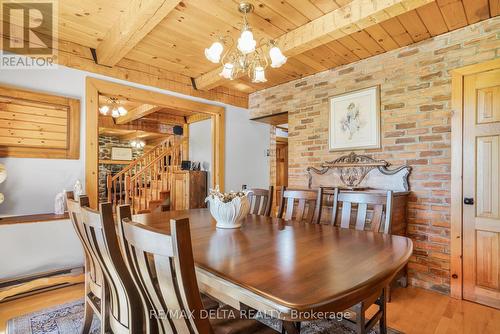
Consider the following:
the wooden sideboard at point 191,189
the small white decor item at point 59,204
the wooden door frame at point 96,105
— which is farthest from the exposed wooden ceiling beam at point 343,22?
the wooden sideboard at point 191,189

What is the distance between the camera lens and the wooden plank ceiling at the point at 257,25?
2139 millimetres

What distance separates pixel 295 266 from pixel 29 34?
3.28 m

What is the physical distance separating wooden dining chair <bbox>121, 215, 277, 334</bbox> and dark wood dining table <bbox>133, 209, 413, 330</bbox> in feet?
0.50

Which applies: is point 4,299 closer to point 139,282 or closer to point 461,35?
point 139,282

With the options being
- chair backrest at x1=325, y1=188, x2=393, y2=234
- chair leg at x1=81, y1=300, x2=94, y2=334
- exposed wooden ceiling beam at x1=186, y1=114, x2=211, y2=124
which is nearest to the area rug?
chair leg at x1=81, y1=300, x2=94, y2=334

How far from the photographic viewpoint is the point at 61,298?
2400 millimetres

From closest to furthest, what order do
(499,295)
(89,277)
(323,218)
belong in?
(89,277) → (499,295) → (323,218)

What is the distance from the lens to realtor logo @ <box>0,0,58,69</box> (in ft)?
7.26

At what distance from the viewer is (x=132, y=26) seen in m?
2.15

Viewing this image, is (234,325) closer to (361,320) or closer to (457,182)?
(361,320)

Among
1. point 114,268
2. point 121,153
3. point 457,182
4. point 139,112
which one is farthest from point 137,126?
point 457,182

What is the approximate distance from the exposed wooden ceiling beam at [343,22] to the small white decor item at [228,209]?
1.58 meters

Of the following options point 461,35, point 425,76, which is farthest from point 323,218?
point 461,35

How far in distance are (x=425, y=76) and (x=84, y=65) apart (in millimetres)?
Answer: 3619
